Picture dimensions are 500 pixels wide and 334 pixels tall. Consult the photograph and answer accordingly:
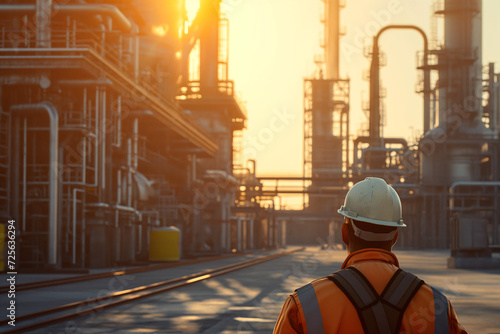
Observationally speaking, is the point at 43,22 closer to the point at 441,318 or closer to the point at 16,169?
the point at 16,169

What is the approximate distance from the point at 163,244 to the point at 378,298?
3158 centimetres

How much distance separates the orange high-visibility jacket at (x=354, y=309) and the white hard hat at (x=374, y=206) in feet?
0.44

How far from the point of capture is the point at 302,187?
65.6m

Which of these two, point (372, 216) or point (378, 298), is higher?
point (372, 216)

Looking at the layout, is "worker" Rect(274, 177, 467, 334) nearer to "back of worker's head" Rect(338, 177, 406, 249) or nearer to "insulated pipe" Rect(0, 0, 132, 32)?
"back of worker's head" Rect(338, 177, 406, 249)

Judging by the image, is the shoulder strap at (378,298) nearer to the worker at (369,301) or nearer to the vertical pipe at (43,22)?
the worker at (369,301)

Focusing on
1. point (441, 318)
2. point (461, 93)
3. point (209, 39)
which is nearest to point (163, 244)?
point (461, 93)

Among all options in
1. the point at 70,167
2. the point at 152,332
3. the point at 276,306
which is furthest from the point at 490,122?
the point at 152,332

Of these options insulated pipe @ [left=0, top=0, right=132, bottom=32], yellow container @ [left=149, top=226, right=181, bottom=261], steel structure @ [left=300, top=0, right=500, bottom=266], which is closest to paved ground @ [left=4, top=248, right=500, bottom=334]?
insulated pipe @ [left=0, top=0, right=132, bottom=32]

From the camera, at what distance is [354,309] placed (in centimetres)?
259

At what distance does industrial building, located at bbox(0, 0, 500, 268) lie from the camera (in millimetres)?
26000

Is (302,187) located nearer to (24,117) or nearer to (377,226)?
(24,117)

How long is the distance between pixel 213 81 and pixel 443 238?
18052mm

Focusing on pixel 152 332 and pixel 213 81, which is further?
pixel 213 81
